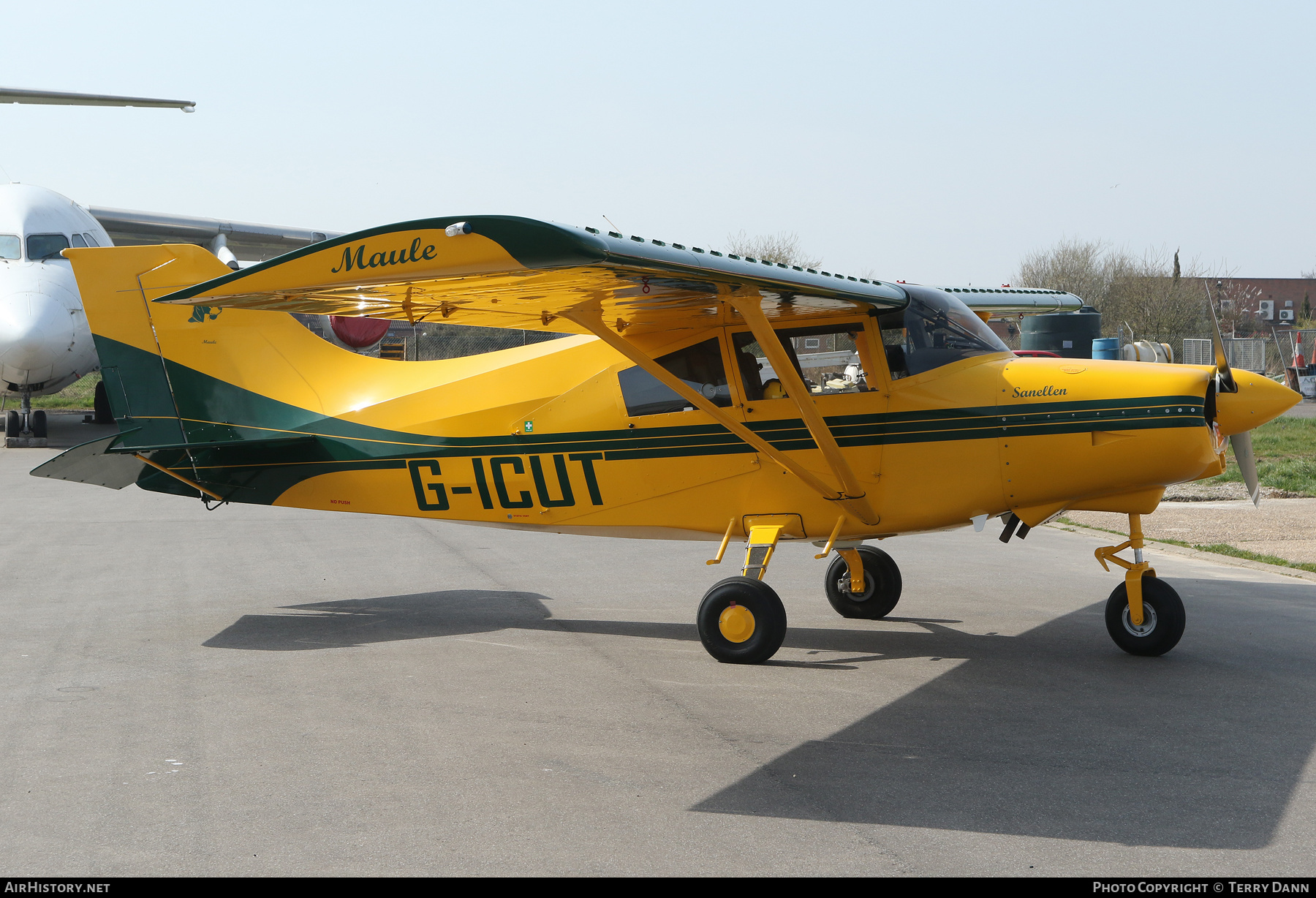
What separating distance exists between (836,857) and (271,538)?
9.65 metres

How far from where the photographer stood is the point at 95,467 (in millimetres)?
8070

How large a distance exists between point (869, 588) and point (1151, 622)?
202 cm

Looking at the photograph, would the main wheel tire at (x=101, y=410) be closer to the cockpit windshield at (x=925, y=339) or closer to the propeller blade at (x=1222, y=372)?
the cockpit windshield at (x=925, y=339)

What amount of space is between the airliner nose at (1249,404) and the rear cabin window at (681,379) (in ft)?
9.87

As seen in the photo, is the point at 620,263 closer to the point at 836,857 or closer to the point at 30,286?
the point at 836,857

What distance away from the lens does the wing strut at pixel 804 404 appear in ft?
20.5

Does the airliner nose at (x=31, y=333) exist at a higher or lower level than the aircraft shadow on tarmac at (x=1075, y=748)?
higher

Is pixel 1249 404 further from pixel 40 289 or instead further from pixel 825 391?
pixel 40 289

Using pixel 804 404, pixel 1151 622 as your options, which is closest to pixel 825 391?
pixel 804 404

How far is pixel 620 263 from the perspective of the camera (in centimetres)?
486

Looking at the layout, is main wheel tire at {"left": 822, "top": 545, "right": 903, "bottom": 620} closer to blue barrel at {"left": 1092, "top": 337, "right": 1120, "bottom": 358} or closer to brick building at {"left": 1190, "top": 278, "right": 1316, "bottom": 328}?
blue barrel at {"left": 1092, "top": 337, "right": 1120, "bottom": 358}

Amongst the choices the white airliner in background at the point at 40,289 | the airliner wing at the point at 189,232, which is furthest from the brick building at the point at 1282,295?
the white airliner in background at the point at 40,289

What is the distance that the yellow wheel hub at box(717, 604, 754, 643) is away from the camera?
261 inches

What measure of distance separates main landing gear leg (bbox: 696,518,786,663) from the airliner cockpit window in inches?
708
